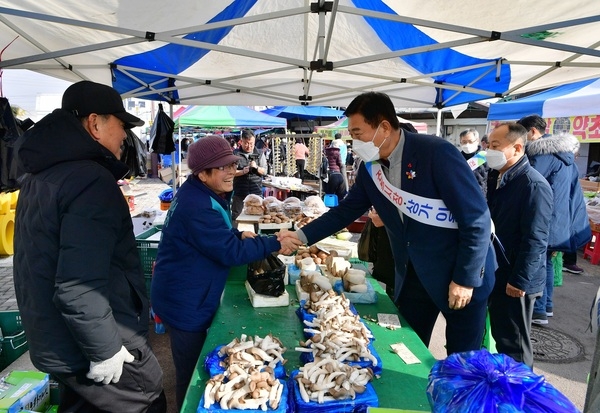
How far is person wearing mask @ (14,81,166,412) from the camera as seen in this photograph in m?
1.60

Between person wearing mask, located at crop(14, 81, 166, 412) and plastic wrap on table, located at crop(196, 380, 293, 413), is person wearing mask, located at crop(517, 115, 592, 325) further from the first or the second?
person wearing mask, located at crop(14, 81, 166, 412)

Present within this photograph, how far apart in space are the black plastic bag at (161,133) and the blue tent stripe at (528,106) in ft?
19.0

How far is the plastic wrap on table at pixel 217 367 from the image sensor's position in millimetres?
1726

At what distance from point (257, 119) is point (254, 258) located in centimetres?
1096

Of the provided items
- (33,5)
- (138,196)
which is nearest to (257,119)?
(138,196)

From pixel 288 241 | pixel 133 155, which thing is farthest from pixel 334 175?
pixel 288 241

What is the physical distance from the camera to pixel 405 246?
2371mm

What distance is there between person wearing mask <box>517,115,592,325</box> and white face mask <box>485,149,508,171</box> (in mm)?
1632

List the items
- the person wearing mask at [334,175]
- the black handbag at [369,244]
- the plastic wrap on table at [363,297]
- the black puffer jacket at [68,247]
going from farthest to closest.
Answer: the person wearing mask at [334,175], the black handbag at [369,244], the plastic wrap on table at [363,297], the black puffer jacket at [68,247]

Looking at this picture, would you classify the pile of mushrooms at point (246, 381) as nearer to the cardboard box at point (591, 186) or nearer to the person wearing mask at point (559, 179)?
the person wearing mask at point (559, 179)

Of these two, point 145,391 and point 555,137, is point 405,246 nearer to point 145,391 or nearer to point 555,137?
point 145,391

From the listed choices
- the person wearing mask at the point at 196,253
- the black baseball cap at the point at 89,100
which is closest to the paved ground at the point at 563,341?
the person wearing mask at the point at 196,253

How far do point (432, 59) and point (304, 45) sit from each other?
1.58m

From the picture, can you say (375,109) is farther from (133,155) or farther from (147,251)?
(133,155)
